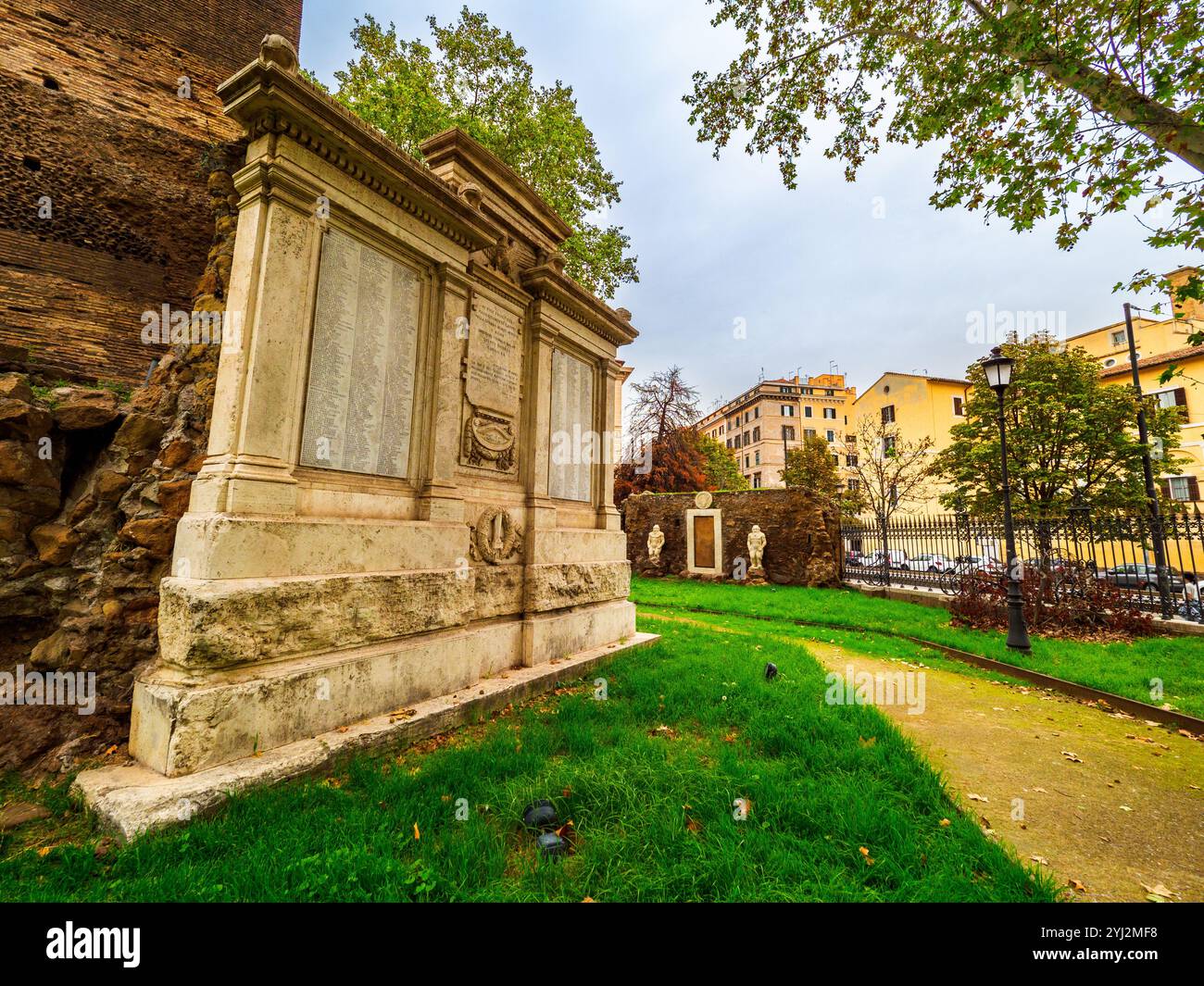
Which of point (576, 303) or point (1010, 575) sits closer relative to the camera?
point (576, 303)

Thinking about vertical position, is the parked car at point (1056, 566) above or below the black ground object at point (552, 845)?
above

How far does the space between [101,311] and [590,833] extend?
9072 millimetres

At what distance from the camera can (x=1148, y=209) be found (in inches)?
175

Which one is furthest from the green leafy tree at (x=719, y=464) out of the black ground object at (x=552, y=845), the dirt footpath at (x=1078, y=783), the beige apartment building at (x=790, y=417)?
the black ground object at (x=552, y=845)

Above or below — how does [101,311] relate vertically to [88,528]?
above

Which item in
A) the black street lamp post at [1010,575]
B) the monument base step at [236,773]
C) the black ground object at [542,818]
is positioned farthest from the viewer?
the black street lamp post at [1010,575]

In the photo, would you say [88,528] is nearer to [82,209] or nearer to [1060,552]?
[82,209]

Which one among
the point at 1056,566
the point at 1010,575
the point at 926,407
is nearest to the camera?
the point at 1010,575

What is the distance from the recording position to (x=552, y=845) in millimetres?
2512

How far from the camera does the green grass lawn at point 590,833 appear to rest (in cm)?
223

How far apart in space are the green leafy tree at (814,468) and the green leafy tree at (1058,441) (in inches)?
643

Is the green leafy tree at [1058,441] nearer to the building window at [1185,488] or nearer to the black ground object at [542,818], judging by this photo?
the building window at [1185,488]

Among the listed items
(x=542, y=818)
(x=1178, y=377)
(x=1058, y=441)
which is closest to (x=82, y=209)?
(x=542, y=818)
